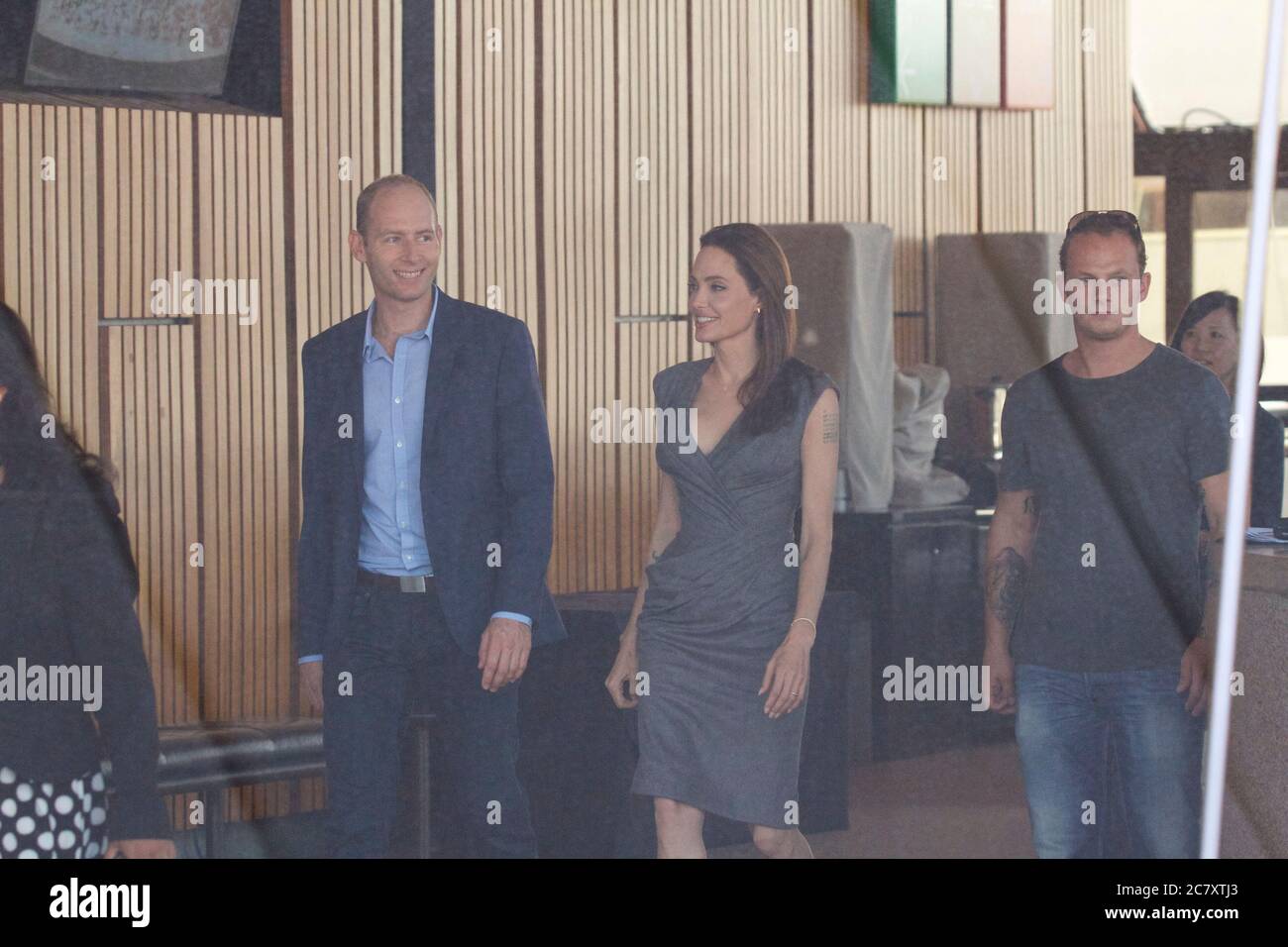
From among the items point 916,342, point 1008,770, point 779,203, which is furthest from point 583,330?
point 1008,770

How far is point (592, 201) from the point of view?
4.04m

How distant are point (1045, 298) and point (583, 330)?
1169 millimetres

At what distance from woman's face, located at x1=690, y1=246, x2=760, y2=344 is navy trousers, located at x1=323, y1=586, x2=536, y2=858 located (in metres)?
0.72

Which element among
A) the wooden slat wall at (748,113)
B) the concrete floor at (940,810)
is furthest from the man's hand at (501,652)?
the wooden slat wall at (748,113)

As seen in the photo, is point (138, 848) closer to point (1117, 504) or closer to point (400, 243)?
point (400, 243)

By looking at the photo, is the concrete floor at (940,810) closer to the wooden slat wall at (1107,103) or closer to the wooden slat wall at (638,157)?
the wooden slat wall at (638,157)

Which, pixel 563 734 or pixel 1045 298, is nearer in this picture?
pixel 563 734

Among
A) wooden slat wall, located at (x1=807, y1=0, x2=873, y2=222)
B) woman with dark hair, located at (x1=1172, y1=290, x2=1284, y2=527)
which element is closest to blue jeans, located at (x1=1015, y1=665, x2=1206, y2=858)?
woman with dark hair, located at (x1=1172, y1=290, x2=1284, y2=527)

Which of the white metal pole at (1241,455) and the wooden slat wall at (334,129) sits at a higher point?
the wooden slat wall at (334,129)

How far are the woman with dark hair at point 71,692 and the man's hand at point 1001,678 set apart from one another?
141cm

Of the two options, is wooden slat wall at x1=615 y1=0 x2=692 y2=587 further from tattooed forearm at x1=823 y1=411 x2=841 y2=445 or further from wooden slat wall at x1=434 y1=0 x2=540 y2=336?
tattooed forearm at x1=823 y1=411 x2=841 y2=445

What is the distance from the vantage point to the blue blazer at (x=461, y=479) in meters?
2.84
